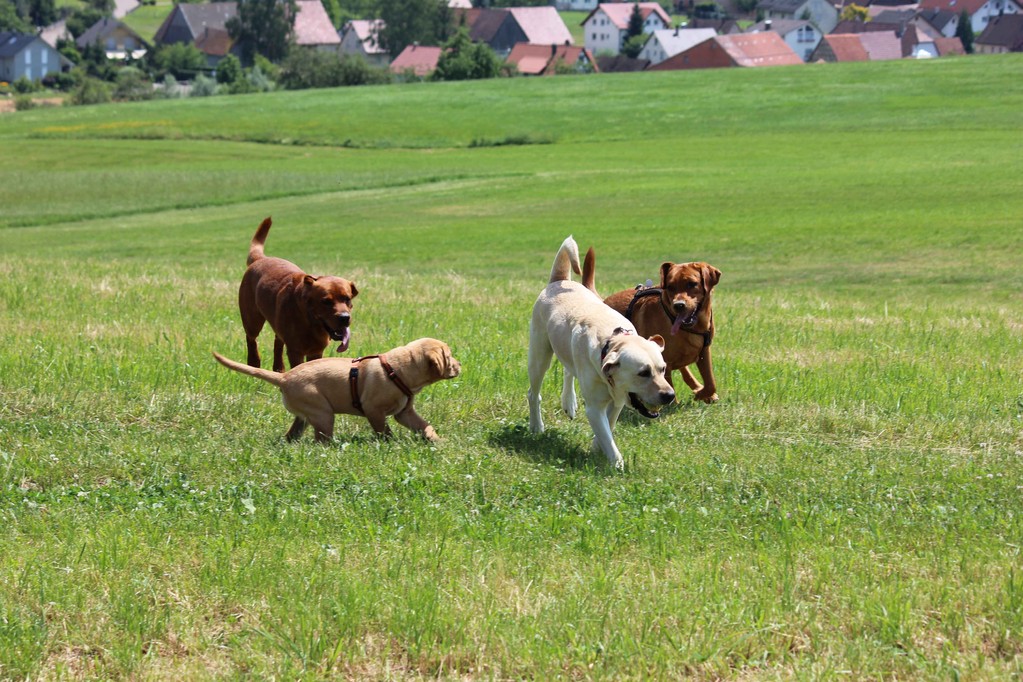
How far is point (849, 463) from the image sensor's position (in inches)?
314

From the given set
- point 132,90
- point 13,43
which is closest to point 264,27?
point 13,43

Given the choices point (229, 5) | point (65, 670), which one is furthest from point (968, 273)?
point (229, 5)

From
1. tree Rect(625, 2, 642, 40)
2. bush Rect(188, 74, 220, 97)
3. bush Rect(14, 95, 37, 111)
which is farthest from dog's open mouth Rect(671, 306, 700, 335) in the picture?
tree Rect(625, 2, 642, 40)

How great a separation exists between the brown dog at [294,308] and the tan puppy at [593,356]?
156 centimetres

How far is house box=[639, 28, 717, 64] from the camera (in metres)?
162

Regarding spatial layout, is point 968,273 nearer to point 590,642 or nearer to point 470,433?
point 470,433

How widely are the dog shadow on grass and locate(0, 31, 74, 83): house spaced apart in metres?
175

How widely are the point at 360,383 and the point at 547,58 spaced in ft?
528

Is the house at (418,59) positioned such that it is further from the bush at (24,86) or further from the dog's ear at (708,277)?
the dog's ear at (708,277)

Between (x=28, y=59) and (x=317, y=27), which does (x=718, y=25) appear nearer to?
(x=317, y=27)

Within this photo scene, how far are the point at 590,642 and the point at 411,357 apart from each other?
3.91m

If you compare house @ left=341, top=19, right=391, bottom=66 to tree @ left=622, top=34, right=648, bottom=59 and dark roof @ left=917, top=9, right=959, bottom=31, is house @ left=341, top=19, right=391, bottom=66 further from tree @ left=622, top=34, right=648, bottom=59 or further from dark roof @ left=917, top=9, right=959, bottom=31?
dark roof @ left=917, top=9, right=959, bottom=31

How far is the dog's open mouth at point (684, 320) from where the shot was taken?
982 centimetres

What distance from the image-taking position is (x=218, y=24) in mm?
188750
